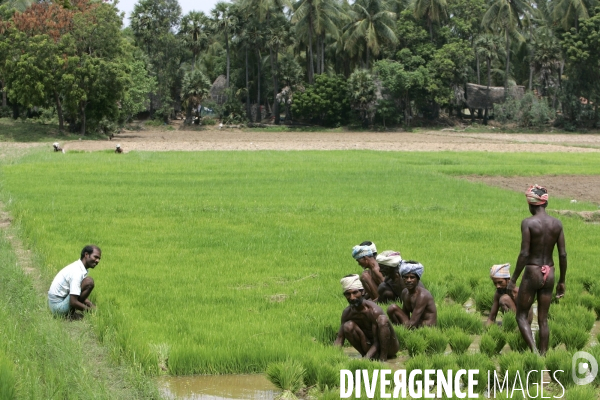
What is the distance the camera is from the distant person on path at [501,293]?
27.3 ft

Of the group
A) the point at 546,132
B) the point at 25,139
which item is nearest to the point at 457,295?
the point at 25,139

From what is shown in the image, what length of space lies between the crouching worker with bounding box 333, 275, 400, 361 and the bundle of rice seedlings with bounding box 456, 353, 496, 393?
26.5 inches

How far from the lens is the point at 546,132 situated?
59.5m

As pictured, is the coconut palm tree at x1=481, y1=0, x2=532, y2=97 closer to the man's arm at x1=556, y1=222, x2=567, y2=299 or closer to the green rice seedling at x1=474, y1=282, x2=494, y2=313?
the green rice seedling at x1=474, y1=282, x2=494, y2=313

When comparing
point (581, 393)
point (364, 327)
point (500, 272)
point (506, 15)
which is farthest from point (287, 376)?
point (506, 15)

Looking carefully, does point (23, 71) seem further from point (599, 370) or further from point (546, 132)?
point (599, 370)

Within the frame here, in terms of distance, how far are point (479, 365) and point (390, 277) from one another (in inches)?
91.9

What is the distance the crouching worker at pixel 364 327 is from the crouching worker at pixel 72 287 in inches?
113

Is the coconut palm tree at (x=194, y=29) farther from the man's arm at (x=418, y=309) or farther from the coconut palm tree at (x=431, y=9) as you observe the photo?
the man's arm at (x=418, y=309)

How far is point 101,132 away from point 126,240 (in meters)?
41.0

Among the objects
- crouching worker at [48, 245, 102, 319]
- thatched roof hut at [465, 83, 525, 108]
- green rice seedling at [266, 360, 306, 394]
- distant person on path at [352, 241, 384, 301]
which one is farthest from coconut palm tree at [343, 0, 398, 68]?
green rice seedling at [266, 360, 306, 394]

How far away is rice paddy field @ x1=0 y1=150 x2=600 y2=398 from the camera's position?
24.7 ft

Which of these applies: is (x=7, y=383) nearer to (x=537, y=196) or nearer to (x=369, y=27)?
(x=537, y=196)

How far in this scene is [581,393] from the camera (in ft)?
19.9
